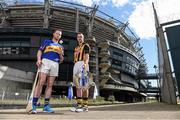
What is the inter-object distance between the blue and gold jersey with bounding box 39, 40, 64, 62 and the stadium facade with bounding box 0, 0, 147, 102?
125 ft

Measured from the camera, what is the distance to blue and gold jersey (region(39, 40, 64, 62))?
24.9ft

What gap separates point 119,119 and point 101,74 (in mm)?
57241

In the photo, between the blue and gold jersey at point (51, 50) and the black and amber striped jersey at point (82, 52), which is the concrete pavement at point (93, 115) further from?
the black and amber striped jersey at point (82, 52)

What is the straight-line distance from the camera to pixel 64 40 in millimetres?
58750

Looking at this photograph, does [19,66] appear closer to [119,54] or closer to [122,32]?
[119,54]

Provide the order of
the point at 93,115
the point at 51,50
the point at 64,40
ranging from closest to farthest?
the point at 93,115 < the point at 51,50 < the point at 64,40

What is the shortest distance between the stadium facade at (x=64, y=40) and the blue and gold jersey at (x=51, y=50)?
38.2m

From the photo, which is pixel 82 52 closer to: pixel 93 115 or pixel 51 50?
pixel 51 50

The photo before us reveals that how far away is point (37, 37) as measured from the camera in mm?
57281

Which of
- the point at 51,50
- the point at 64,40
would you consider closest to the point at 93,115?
the point at 51,50

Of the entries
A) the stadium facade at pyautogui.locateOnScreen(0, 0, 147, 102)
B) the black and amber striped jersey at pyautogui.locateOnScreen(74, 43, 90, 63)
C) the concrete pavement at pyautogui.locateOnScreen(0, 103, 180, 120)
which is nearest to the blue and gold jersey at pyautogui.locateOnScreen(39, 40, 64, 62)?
the black and amber striped jersey at pyautogui.locateOnScreen(74, 43, 90, 63)

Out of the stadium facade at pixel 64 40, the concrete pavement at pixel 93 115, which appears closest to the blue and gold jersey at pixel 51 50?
the concrete pavement at pixel 93 115

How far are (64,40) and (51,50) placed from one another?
51.3 m

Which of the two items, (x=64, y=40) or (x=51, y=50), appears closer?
(x=51, y=50)
